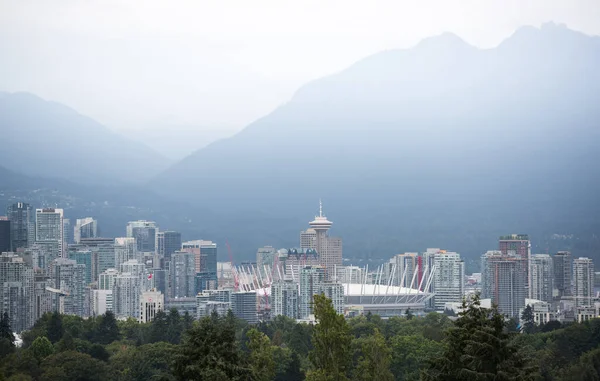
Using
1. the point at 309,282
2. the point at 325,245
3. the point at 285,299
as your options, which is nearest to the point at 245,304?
the point at 285,299

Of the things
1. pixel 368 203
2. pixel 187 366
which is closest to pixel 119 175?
pixel 368 203

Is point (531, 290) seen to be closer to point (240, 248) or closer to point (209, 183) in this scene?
point (240, 248)

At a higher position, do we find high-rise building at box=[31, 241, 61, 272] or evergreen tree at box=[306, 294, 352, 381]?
high-rise building at box=[31, 241, 61, 272]

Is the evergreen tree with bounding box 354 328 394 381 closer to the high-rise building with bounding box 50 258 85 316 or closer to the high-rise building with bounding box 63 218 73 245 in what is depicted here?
the high-rise building with bounding box 50 258 85 316

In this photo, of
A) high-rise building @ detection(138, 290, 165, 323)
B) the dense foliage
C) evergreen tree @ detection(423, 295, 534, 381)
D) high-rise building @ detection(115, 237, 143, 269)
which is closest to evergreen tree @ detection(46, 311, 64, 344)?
the dense foliage

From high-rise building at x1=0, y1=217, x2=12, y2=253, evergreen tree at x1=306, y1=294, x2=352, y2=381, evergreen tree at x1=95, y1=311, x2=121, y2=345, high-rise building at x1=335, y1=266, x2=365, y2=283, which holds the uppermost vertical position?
high-rise building at x1=0, y1=217, x2=12, y2=253

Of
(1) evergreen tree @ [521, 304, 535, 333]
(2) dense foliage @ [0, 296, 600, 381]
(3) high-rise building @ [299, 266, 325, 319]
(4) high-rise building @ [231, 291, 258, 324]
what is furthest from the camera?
(3) high-rise building @ [299, 266, 325, 319]

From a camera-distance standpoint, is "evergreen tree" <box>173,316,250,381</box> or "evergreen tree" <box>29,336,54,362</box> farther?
"evergreen tree" <box>29,336,54,362</box>
